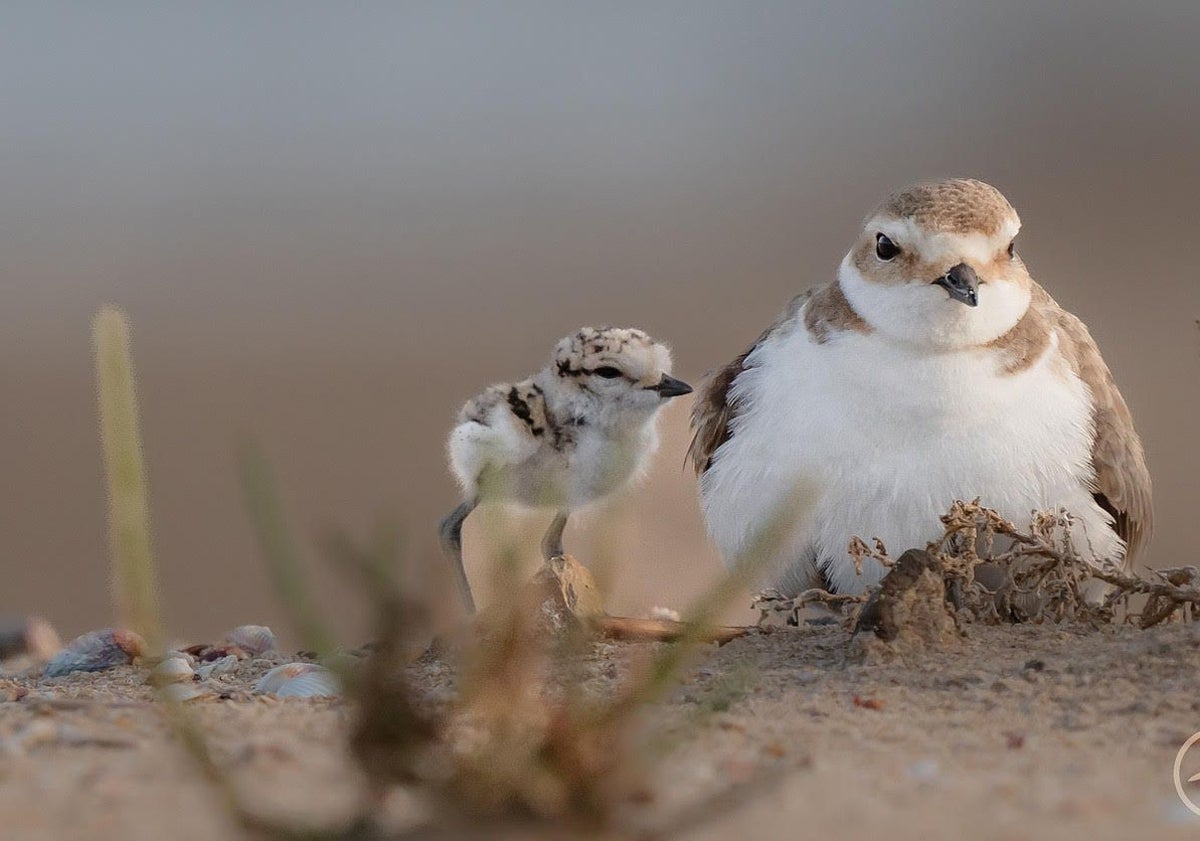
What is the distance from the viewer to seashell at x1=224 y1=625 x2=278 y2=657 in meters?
4.36

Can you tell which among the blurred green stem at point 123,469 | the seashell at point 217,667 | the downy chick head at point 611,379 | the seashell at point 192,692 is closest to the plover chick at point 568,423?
the downy chick head at point 611,379

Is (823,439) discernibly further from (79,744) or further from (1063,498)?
(79,744)

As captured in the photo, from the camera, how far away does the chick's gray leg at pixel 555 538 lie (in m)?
4.89

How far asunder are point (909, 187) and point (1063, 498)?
89 cm

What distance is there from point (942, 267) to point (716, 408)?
0.96 meters

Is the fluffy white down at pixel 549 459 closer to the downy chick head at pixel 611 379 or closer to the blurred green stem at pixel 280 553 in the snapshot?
the downy chick head at pixel 611 379

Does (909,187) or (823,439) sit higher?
(909,187)

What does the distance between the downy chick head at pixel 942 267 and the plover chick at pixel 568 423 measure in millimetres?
938

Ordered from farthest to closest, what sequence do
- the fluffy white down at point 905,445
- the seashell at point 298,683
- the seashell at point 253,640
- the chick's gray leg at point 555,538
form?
1. the chick's gray leg at point 555,538
2. the seashell at point 253,640
3. the fluffy white down at point 905,445
4. the seashell at point 298,683

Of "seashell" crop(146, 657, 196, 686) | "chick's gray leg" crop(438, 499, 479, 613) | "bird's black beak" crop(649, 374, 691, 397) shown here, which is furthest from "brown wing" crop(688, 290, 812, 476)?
"seashell" crop(146, 657, 196, 686)

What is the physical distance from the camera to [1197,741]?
2.46 m

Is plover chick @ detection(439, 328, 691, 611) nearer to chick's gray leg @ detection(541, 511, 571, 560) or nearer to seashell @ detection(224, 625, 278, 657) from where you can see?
chick's gray leg @ detection(541, 511, 571, 560)

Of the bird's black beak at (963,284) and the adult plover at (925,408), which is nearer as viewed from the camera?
the bird's black beak at (963,284)

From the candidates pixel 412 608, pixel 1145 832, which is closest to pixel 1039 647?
pixel 1145 832
